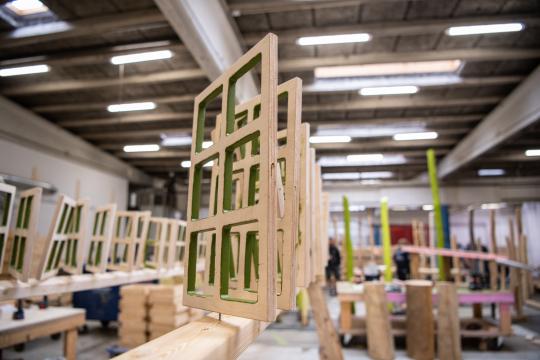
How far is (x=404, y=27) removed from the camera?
5766mm

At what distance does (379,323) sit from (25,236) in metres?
5.24

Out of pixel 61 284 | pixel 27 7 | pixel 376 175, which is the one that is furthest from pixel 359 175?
pixel 61 284

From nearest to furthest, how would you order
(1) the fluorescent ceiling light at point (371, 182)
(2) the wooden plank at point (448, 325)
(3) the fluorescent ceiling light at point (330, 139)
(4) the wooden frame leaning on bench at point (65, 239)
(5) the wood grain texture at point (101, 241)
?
(4) the wooden frame leaning on bench at point (65, 239) → (5) the wood grain texture at point (101, 241) → (2) the wooden plank at point (448, 325) → (3) the fluorescent ceiling light at point (330, 139) → (1) the fluorescent ceiling light at point (371, 182)

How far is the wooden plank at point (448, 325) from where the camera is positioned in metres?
5.57

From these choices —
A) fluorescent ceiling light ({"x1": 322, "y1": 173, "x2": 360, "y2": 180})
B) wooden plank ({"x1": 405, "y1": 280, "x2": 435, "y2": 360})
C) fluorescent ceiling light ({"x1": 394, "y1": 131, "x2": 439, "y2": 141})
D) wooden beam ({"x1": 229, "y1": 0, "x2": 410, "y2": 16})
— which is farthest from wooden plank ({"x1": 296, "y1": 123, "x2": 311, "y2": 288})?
fluorescent ceiling light ({"x1": 322, "y1": 173, "x2": 360, "y2": 180})

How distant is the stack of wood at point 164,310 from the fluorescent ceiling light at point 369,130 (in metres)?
6.58

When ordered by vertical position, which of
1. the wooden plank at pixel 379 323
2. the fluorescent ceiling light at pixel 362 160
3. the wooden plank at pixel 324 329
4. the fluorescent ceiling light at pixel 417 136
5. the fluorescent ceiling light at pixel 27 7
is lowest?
the wooden plank at pixel 379 323

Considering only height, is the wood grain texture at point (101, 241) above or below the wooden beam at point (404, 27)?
below

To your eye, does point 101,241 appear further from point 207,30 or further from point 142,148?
point 142,148

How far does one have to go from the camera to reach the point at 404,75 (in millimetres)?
7629

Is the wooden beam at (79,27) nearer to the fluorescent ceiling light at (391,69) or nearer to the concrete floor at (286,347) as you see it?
the fluorescent ceiling light at (391,69)

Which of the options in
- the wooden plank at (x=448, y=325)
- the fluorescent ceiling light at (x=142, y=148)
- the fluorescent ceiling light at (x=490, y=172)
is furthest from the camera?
the fluorescent ceiling light at (x=490, y=172)

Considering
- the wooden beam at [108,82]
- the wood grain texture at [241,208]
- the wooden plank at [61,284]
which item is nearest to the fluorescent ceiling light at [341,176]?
the wooden beam at [108,82]

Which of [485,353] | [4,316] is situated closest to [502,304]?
[485,353]
